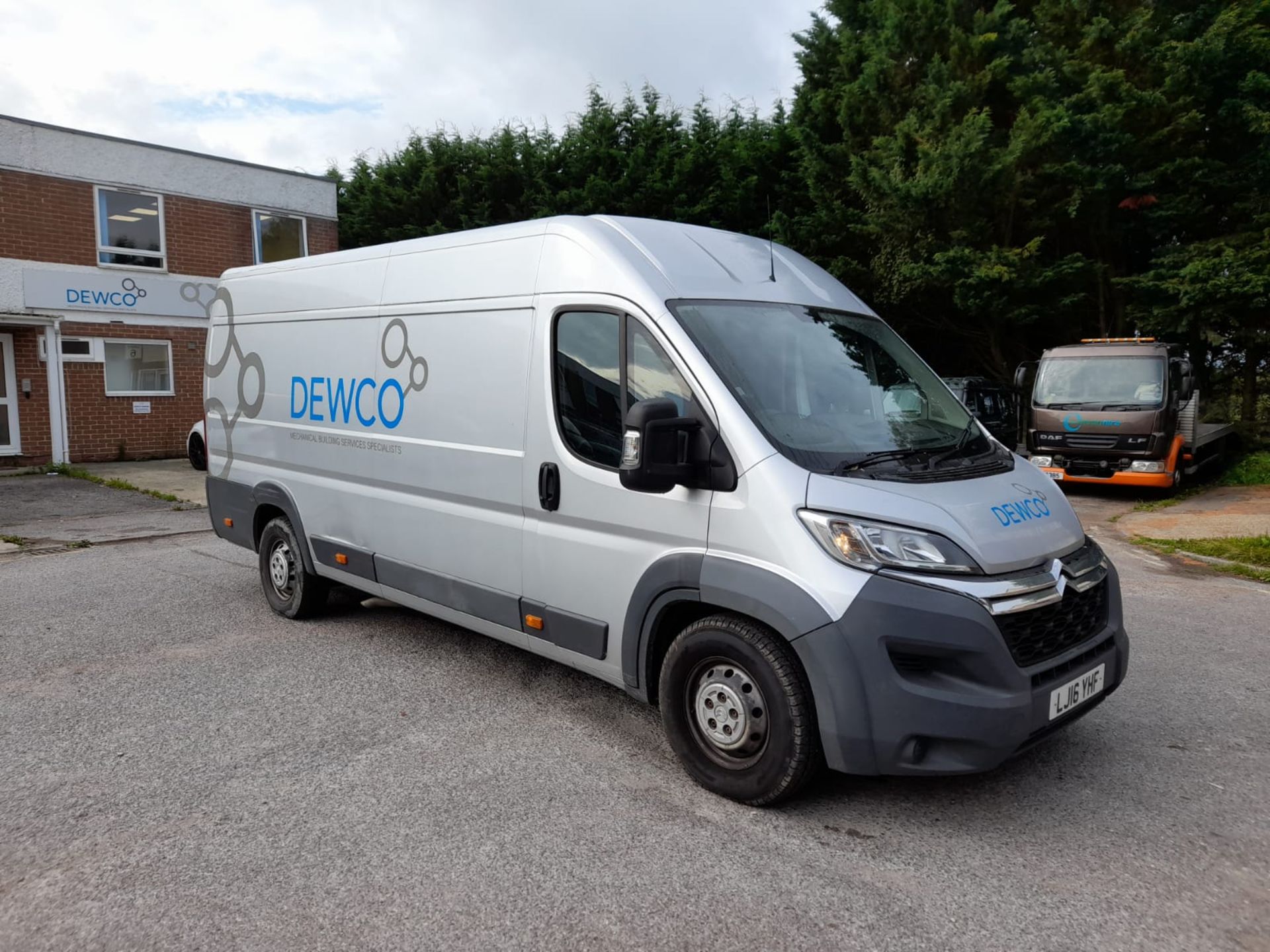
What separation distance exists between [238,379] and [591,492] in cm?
385

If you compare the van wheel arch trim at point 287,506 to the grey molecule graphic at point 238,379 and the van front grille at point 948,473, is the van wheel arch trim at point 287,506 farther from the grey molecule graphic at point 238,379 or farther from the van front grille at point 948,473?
the van front grille at point 948,473

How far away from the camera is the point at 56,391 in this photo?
16391 millimetres

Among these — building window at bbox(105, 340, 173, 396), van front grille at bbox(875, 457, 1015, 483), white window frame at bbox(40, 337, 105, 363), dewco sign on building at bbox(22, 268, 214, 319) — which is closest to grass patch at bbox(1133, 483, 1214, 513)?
van front grille at bbox(875, 457, 1015, 483)

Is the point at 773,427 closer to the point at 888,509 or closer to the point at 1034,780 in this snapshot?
the point at 888,509

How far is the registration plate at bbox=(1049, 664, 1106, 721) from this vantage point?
3.43m

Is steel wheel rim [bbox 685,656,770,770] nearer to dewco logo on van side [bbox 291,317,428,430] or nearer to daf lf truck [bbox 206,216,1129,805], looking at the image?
daf lf truck [bbox 206,216,1129,805]

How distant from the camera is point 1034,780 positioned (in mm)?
3900

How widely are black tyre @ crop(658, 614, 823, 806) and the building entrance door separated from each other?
53.5ft

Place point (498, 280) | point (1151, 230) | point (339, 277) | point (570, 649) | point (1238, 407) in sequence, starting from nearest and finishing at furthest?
point (570, 649), point (498, 280), point (339, 277), point (1151, 230), point (1238, 407)

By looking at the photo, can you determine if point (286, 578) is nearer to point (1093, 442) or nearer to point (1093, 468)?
point (1093, 442)

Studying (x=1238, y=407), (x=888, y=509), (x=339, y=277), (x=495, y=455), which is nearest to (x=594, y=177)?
(x=1238, y=407)

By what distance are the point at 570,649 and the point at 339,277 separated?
117 inches

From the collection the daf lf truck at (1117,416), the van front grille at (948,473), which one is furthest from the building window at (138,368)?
the van front grille at (948,473)

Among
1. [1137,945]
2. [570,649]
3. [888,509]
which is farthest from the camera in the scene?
[570,649]
